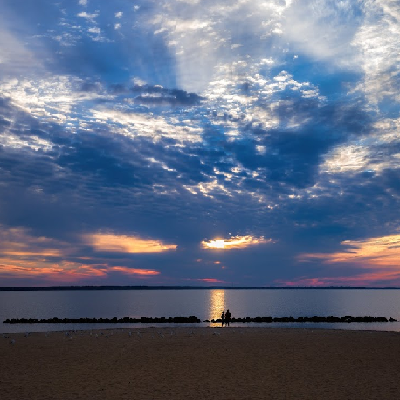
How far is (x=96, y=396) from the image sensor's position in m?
16.6

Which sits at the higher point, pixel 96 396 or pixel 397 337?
pixel 397 337

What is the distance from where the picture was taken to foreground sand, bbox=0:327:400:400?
17.3 metres

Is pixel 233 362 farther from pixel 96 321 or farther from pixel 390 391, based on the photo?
pixel 96 321

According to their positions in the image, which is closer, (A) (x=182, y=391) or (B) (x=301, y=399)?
(B) (x=301, y=399)

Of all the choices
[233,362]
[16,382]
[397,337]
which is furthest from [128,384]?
[397,337]

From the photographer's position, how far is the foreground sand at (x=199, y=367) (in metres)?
17.3

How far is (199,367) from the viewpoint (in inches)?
878

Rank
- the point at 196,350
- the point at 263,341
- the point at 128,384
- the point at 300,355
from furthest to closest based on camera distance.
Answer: the point at 263,341 < the point at 196,350 < the point at 300,355 < the point at 128,384

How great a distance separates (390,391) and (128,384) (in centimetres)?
1117

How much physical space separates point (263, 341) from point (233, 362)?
30.3ft

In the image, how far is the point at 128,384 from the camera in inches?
731

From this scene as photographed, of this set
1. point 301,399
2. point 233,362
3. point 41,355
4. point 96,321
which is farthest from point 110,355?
point 96,321

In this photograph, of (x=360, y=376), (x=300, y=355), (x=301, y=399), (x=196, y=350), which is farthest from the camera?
(x=196, y=350)

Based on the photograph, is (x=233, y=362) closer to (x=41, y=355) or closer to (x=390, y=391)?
(x=390, y=391)
